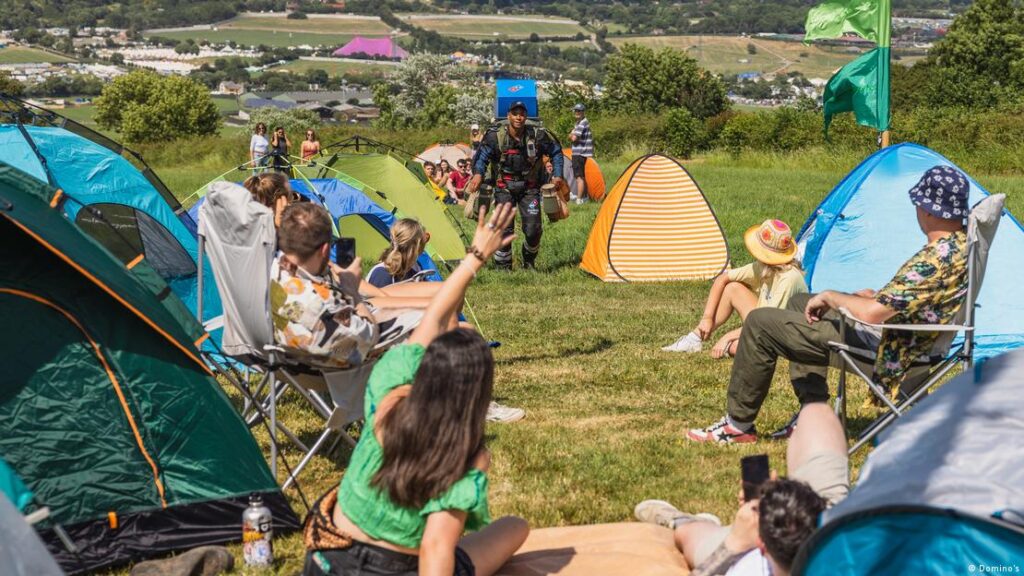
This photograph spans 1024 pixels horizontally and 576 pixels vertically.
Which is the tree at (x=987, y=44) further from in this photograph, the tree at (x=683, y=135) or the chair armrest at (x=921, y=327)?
the chair armrest at (x=921, y=327)

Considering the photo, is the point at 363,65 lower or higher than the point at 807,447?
lower

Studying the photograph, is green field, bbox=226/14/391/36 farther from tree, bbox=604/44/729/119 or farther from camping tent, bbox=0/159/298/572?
camping tent, bbox=0/159/298/572

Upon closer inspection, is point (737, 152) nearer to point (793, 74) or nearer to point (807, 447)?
point (807, 447)

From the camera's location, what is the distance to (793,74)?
131 metres

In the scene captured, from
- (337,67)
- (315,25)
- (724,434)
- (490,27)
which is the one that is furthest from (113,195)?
(315,25)

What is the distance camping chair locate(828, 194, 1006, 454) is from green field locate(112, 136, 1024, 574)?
15.0 inches

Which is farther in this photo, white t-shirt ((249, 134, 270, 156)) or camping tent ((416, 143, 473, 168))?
camping tent ((416, 143, 473, 168))

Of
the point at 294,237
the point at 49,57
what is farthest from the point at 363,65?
the point at 294,237

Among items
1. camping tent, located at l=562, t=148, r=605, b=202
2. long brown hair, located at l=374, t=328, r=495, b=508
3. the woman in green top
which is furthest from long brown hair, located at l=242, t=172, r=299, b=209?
camping tent, located at l=562, t=148, r=605, b=202

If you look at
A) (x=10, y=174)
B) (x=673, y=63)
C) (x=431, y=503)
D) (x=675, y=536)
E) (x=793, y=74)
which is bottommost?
(x=793, y=74)

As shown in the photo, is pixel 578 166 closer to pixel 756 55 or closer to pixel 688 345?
pixel 688 345

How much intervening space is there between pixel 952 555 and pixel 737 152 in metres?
24.5

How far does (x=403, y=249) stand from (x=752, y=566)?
334 centimetres

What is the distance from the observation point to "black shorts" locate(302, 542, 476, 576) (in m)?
3.54
